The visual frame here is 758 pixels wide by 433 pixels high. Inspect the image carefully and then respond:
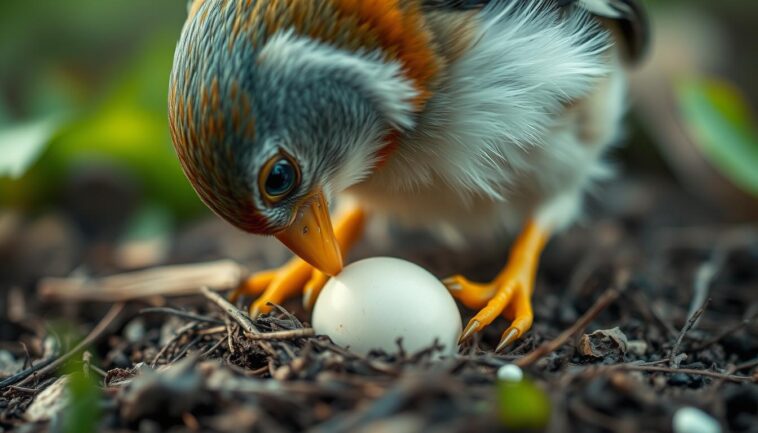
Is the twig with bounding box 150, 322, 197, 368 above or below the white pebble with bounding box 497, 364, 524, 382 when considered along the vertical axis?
below

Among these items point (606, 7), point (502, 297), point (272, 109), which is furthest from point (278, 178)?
point (606, 7)

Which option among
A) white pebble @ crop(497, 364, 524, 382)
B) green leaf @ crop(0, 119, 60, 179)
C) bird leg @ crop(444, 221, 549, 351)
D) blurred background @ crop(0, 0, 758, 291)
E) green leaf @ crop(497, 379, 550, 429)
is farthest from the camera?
blurred background @ crop(0, 0, 758, 291)

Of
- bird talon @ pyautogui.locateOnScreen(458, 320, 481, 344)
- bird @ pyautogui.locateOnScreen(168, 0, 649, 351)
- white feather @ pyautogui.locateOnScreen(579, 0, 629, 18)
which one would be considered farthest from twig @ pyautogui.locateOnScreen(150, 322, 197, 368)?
white feather @ pyautogui.locateOnScreen(579, 0, 629, 18)

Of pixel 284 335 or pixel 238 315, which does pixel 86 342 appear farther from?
pixel 284 335

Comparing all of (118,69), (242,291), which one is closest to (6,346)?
(242,291)

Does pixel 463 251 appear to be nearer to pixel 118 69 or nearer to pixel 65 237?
pixel 65 237

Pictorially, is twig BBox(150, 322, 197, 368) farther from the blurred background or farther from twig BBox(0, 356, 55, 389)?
the blurred background

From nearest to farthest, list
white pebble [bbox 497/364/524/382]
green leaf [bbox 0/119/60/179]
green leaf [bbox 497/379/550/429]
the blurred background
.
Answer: green leaf [bbox 497/379/550/429] < white pebble [bbox 497/364/524/382] < green leaf [bbox 0/119/60/179] < the blurred background
